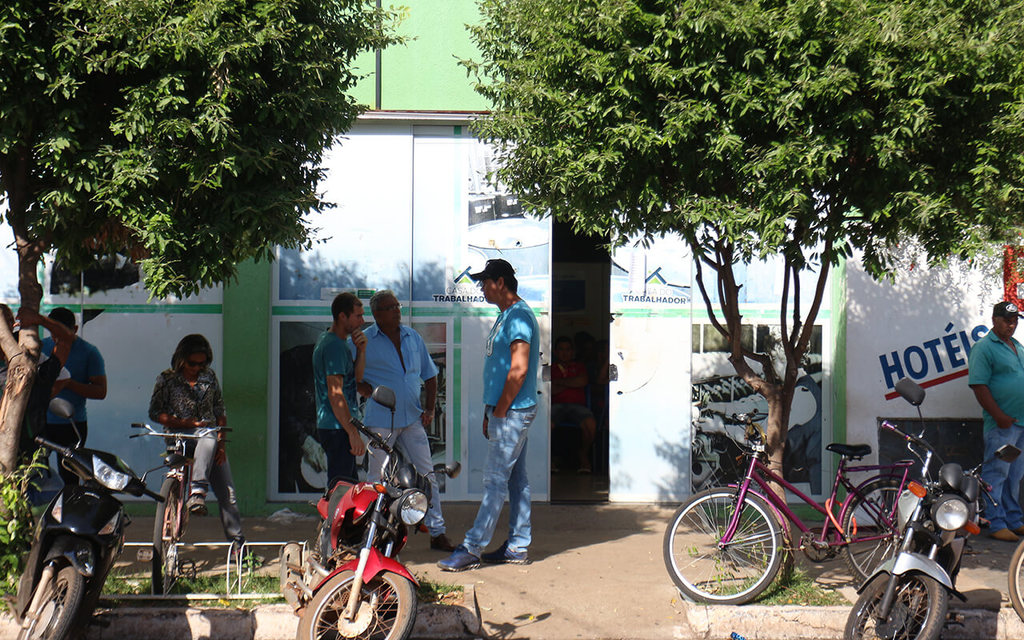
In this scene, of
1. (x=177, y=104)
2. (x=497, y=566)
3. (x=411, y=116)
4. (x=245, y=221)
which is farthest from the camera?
(x=411, y=116)

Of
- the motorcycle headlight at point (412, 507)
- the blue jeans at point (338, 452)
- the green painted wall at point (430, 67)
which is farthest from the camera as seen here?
the green painted wall at point (430, 67)

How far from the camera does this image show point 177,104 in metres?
4.71

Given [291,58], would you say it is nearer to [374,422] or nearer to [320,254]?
[374,422]

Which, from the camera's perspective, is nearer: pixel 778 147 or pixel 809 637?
pixel 778 147

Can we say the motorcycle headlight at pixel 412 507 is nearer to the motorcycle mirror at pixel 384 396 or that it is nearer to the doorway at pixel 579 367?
the motorcycle mirror at pixel 384 396

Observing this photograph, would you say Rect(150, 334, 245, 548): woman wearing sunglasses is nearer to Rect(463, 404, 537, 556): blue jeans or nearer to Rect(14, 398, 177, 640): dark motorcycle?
Rect(14, 398, 177, 640): dark motorcycle

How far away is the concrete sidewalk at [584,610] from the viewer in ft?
17.0

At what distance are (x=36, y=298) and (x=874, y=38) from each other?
4.90 metres

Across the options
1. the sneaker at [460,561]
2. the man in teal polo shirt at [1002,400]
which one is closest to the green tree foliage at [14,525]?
the sneaker at [460,561]

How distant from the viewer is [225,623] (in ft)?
17.0

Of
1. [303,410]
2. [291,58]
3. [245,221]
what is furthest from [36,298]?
[303,410]

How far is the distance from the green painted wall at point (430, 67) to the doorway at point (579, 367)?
6.52 feet

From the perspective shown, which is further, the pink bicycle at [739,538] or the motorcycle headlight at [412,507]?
the pink bicycle at [739,538]

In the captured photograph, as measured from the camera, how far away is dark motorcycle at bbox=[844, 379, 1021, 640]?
4.78 metres
